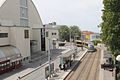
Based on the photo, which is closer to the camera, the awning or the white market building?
the awning

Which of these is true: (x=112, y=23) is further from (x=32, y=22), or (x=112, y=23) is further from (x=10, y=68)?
(x=32, y=22)

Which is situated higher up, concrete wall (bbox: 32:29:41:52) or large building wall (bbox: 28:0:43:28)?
large building wall (bbox: 28:0:43:28)

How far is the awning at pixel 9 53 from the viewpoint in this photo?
56.8 meters

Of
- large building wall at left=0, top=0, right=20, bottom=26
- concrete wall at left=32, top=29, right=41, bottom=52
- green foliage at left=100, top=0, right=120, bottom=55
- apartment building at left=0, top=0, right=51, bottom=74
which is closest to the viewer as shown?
green foliage at left=100, top=0, right=120, bottom=55

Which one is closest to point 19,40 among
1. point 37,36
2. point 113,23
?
point 37,36

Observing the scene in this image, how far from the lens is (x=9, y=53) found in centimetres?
6022

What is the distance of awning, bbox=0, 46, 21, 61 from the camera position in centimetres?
5684

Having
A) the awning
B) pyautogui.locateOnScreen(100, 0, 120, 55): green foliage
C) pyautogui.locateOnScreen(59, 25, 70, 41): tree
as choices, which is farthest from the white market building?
pyautogui.locateOnScreen(59, 25, 70, 41): tree

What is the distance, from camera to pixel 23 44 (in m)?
69.9

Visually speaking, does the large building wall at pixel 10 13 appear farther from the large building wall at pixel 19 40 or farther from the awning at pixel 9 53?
the awning at pixel 9 53

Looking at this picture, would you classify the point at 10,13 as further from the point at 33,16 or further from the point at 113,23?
the point at 113,23

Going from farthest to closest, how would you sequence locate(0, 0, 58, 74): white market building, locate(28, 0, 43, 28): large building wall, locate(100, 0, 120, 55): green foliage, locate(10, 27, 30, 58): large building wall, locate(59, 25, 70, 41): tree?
locate(59, 25, 70, 41): tree
locate(28, 0, 43, 28): large building wall
locate(10, 27, 30, 58): large building wall
locate(0, 0, 58, 74): white market building
locate(100, 0, 120, 55): green foliage

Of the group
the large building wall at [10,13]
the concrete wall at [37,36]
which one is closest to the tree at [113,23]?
the large building wall at [10,13]

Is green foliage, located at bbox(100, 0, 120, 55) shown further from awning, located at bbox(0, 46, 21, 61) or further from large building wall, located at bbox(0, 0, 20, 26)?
large building wall, located at bbox(0, 0, 20, 26)
